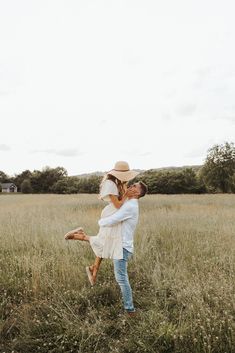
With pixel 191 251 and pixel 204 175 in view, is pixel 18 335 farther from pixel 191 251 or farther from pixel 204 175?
pixel 204 175

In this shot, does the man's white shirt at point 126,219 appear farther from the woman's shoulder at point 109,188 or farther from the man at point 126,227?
the woman's shoulder at point 109,188

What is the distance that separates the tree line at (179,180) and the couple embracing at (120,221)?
3456cm

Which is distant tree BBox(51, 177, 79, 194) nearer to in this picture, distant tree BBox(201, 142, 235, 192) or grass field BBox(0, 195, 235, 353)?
distant tree BBox(201, 142, 235, 192)

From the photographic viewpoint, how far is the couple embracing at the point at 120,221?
3.61 metres

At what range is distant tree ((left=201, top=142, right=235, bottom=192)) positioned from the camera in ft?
149

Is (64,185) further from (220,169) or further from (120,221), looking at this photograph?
(120,221)

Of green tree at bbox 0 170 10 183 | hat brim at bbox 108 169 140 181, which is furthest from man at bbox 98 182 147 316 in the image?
green tree at bbox 0 170 10 183

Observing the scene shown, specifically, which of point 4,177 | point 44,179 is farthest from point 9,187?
point 44,179

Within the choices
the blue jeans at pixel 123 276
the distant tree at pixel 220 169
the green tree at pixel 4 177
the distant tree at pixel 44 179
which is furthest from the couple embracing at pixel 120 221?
the green tree at pixel 4 177

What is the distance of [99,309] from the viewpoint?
12.9 ft

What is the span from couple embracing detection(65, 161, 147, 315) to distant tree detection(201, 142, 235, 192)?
142 feet

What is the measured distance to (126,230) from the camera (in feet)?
12.0

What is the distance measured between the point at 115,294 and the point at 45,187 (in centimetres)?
6095

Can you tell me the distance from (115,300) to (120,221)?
121cm
